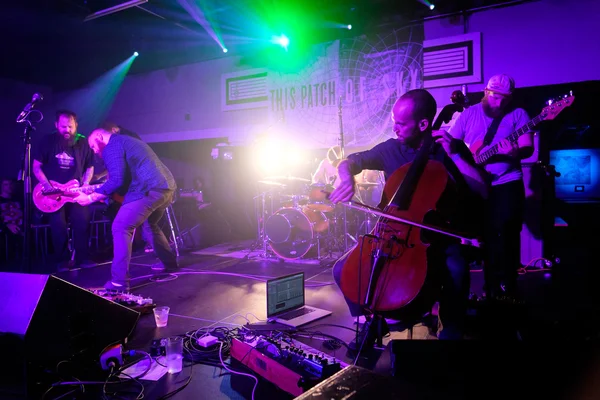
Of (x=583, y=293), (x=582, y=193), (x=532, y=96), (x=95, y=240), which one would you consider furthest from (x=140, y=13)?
(x=582, y=193)

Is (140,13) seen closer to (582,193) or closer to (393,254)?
(393,254)

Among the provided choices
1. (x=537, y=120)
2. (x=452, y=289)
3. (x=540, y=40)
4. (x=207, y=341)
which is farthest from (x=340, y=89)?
(x=207, y=341)

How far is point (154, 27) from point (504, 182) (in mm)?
7071

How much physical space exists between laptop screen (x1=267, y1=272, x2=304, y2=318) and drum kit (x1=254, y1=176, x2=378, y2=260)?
2363mm

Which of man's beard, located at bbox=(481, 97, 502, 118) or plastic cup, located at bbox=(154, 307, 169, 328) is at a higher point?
man's beard, located at bbox=(481, 97, 502, 118)

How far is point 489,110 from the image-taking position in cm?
394

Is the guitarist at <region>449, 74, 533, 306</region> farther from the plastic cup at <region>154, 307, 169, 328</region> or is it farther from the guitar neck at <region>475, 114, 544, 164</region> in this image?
the plastic cup at <region>154, 307, 169, 328</region>

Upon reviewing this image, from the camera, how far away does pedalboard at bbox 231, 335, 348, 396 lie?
1918 mm

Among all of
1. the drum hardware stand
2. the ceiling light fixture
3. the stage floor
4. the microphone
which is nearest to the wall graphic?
the drum hardware stand

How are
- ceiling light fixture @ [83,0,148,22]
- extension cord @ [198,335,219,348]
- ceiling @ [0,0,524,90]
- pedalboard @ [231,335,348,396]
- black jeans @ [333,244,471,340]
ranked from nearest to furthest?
1. pedalboard @ [231,335,348,396]
2. black jeans @ [333,244,471,340]
3. extension cord @ [198,335,219,348]
4. ceiling light fixture @ [83,0,148,22]
5. ceiling @ [0,0,524,90]

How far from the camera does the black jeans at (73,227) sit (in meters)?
5.71

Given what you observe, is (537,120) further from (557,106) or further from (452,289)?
(452,289)

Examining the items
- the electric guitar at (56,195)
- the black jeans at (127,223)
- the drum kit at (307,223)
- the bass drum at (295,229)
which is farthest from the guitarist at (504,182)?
the electric guitar at (56,195)

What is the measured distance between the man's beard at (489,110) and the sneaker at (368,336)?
2528 mm
